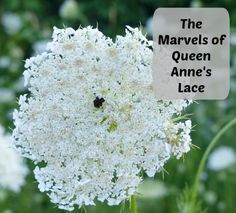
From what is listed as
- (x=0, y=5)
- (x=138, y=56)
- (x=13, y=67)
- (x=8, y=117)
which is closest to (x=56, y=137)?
(x=138, y=56)

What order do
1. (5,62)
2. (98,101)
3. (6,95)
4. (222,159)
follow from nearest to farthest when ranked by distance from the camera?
1. (98,101)
2. (222,159)
3. (6,95)
4. (5,62)

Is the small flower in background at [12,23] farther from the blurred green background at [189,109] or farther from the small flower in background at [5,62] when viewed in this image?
the small flower in background at [5,62]

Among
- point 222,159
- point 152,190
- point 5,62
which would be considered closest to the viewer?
point 152,190

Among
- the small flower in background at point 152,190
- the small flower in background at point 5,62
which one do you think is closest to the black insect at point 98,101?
the small flower in background at point 152,190

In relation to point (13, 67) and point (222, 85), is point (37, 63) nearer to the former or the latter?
point (222, 85)

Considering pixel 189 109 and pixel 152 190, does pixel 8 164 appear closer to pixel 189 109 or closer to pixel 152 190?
pixel 152 190

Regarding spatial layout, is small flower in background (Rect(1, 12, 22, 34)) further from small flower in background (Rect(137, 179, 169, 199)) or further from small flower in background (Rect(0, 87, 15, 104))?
small flower in background (Rect(137, 179, 169, 199))

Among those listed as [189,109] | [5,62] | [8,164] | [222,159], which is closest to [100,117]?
[8,164]
